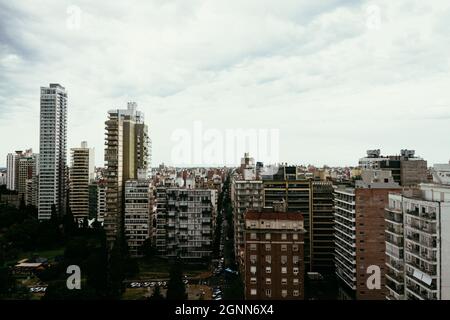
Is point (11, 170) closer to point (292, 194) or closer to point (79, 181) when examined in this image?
point (79, 181)

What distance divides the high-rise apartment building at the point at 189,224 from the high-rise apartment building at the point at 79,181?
1291 cm

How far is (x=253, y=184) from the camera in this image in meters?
15.9

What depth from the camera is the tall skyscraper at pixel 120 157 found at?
1814 centimetres

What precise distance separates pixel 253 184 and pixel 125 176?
23.2ft

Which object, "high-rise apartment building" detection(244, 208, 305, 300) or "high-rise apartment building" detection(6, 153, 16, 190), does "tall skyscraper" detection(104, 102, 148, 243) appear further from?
"high-rise apartment building" detection(6, 153, 16, 190)

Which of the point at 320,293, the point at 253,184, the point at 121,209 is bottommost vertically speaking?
the point at 320,293

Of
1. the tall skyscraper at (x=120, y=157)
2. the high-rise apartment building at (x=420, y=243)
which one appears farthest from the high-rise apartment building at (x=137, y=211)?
the high-rise apartment building at (x=420, y=243)

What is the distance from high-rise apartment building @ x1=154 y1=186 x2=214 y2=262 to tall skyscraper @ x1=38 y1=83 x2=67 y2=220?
1325 centimetres

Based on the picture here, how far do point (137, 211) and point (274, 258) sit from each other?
9.84m

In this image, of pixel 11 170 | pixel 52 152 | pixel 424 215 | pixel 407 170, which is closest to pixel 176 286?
pixel 424 215

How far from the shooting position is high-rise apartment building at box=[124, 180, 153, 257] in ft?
58.4

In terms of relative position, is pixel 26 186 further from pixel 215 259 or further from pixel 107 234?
pixel 215 259
